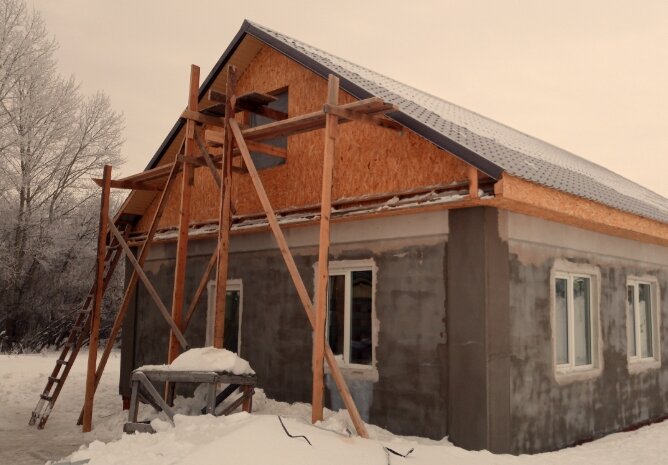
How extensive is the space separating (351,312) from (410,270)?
4.13ft

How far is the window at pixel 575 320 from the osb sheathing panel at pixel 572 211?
786 millimetres

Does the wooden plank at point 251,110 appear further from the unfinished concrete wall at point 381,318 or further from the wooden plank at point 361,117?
the wooden plank at point 361,117

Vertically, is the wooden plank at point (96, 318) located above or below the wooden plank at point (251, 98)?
below

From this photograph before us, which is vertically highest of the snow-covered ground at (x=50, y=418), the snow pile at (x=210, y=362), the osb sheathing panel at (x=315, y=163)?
the osb sheathing panel at (x=315, y=163)

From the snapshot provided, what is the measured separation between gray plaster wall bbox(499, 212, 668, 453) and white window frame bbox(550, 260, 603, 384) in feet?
0.31

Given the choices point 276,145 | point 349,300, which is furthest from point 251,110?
point 349,300

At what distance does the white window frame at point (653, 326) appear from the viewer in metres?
10.8

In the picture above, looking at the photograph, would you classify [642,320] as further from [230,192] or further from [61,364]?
[61,364]

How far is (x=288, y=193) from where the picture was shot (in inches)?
406

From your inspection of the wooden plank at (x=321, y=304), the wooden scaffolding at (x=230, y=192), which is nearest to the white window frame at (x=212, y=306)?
the wooden scaffolding at (x=230, y=192)

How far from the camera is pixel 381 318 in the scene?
8602 millimetres

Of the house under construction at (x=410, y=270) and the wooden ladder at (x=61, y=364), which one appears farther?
the wooden ladder at (x=61, y=364)

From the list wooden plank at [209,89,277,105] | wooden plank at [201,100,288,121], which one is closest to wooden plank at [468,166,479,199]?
wooden plank at [209,89,277,105]

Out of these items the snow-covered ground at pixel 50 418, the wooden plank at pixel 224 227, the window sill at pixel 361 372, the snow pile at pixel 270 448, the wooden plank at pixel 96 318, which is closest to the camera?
the snow pile at pixel 270 448
